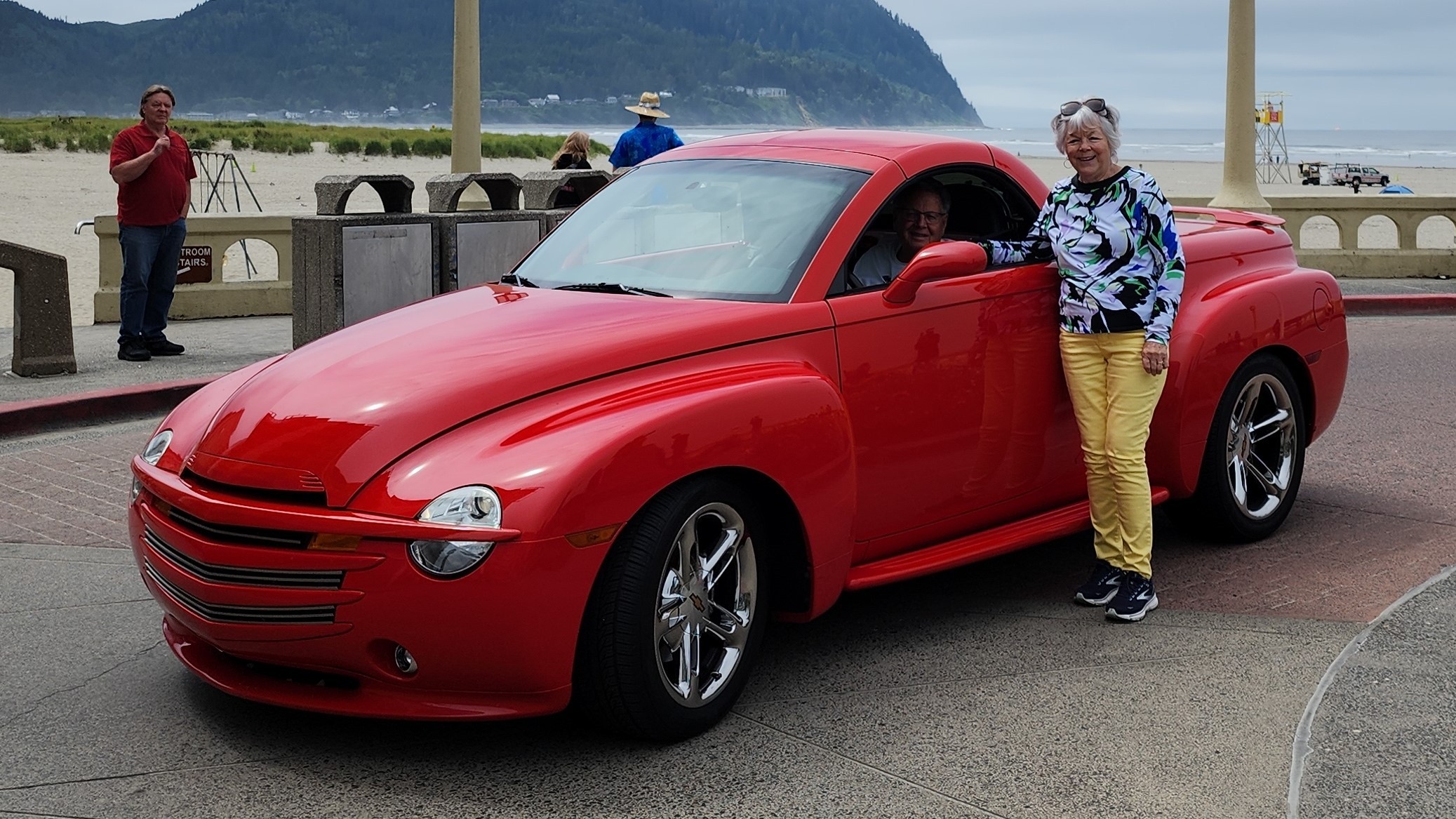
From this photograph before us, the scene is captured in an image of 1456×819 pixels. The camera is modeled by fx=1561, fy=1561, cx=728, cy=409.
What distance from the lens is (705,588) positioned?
433 cm

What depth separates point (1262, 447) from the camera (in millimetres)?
6480

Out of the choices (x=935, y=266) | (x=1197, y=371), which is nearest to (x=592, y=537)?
(x=935, y=266)

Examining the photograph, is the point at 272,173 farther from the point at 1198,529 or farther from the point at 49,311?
the point at 1198,529

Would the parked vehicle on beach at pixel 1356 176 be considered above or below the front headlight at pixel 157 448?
above

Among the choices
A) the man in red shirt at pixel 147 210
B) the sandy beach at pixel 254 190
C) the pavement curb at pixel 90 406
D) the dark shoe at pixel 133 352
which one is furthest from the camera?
the sandy beach at pixel 254 190

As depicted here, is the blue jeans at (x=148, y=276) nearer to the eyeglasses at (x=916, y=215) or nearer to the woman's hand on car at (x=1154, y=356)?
the eyeglasses at (x=916, y=215)

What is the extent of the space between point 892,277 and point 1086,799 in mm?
1864

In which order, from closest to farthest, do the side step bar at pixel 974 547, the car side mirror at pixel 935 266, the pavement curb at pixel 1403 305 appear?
the car side mirror at pixel 935 266 → the side step bar at pixel 974 547 → the pavement curb at pixel 1403 305

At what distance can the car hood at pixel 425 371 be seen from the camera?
4035 millimetres

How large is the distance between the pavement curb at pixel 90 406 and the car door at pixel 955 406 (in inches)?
227

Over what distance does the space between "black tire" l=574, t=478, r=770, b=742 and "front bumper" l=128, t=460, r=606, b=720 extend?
0.10m

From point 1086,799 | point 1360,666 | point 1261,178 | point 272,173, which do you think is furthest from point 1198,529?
point 1261,178

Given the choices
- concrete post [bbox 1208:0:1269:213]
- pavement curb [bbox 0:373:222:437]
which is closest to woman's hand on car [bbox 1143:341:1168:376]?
pavement curb [bbox 0:373:222:437]

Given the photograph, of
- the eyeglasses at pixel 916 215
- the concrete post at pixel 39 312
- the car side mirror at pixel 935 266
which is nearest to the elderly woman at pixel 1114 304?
the eyeglasses at pixel 916 215
